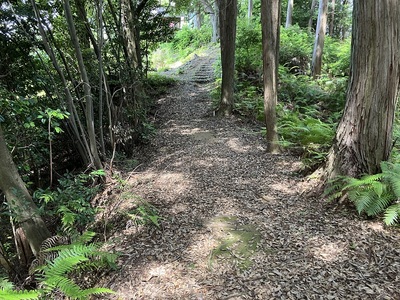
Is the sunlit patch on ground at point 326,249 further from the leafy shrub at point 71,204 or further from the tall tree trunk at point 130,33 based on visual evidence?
the tall tree trunk at point 130,33

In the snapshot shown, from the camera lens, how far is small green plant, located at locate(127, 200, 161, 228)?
11.0 ft

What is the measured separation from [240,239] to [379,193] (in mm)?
1577

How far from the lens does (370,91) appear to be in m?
3.38

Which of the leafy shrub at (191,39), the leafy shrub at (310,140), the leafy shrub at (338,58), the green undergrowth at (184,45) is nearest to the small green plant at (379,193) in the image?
the leafy shrub at (310,140)

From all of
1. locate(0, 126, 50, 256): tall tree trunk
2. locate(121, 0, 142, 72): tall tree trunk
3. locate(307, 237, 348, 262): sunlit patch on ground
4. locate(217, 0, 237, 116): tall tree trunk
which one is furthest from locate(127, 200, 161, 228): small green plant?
locate(217, 0, 237, 116): tall tree trunk

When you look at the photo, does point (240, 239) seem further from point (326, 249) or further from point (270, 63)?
point (270, 63)

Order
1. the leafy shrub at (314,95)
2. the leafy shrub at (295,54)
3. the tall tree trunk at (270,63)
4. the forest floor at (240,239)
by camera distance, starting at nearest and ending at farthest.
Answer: the forest floor at (240,239) < the tall tree trunk at (270,63) < the leafy shrub at (314,95) < the leafy shrub at (295,54)

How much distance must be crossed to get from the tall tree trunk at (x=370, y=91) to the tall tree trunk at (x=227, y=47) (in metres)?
4.93

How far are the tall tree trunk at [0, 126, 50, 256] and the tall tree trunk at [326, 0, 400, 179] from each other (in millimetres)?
3771

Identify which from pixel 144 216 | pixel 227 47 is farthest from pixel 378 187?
pixel 227 47

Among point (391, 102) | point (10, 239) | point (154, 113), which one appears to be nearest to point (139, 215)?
point (10, 239)

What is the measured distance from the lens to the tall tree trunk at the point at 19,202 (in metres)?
3.04

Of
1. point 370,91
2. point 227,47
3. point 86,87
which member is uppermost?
point 227,47

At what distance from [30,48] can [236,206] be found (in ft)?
13.7
